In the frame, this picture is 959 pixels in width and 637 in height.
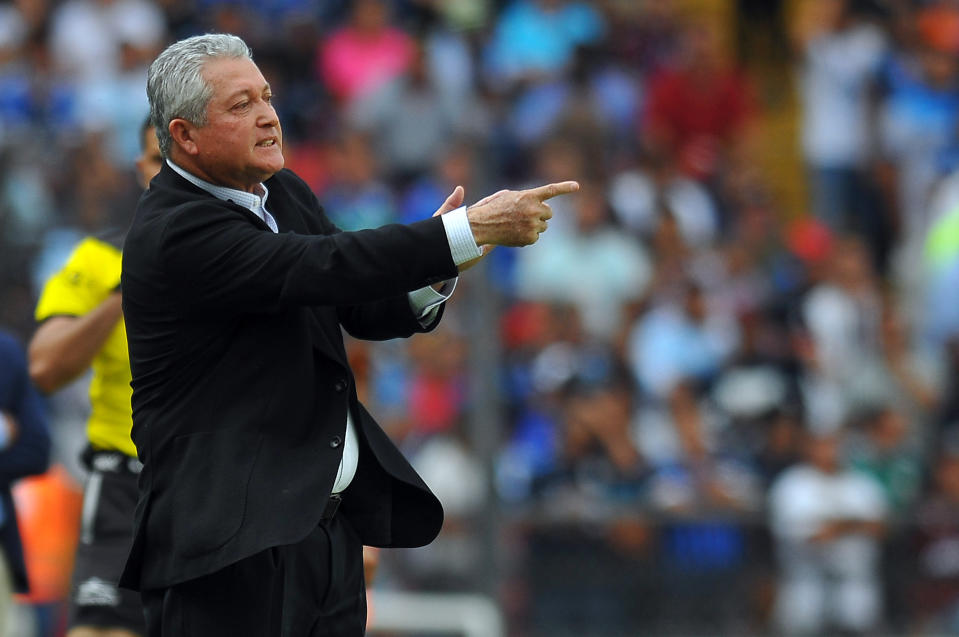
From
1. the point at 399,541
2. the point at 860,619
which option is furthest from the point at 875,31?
the point at 399,541

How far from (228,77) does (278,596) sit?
47.5 inches

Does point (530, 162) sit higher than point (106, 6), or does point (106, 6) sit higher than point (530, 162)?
point (106, 6)

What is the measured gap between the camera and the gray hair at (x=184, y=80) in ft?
12.8

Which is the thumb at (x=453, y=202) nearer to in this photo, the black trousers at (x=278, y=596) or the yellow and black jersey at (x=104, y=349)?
the black trousers at (x=278, y=596)

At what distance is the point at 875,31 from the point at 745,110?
1172mm

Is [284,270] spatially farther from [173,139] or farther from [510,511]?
[510,511]

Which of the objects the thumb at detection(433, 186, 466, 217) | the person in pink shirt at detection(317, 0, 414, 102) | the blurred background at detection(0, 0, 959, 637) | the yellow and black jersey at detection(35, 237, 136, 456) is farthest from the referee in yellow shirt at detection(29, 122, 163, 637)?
the person in pink shirt at detection(317, 0, 414, 102)

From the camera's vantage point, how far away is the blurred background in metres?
8.81

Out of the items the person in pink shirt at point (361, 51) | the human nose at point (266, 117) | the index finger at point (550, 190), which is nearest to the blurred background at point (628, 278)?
the person in pink shirt at point (361, 51)

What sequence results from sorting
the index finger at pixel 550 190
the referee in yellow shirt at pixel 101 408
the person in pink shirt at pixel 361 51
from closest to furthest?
1. the index finger at pixel 550 190
2. the referee in yellow shirt at pixel 101 408
3. the person in pink shirt at pixel 361 51

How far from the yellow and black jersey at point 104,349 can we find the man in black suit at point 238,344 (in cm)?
132

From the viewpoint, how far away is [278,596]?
13.2 feet

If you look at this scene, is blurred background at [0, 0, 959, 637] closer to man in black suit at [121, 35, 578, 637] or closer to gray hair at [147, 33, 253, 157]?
man in black suit at [121, 35, 578, 637]

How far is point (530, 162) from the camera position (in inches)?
453
